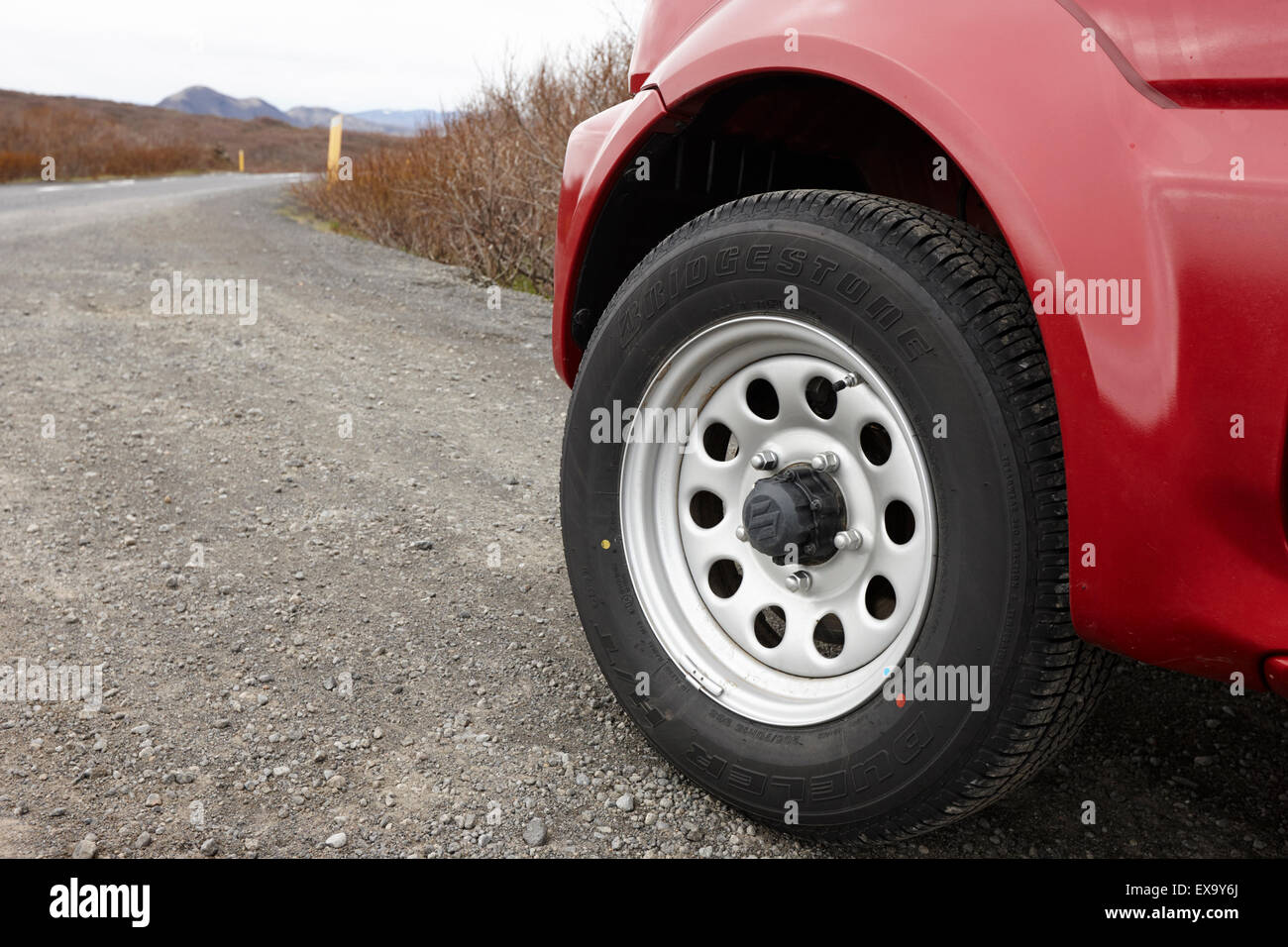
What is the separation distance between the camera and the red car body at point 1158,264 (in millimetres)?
1373

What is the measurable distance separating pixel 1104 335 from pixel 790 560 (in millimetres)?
752

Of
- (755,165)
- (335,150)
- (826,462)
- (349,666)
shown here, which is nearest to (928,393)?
(826,462)

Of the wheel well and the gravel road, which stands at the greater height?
the wheel well

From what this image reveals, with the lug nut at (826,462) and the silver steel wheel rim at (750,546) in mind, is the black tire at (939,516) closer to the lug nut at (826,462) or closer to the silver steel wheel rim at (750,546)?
the silver steel wheel rim at (750,546)

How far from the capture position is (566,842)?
2.08 m

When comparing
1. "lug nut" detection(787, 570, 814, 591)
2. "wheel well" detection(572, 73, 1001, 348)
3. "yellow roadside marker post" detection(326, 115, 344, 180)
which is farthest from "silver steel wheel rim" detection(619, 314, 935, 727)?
"yellow roadside marker post" detection(326, 115, 344, 180)

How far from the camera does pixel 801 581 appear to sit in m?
2.06

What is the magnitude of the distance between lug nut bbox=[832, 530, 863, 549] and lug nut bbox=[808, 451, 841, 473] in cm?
13

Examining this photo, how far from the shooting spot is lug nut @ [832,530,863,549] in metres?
1.96

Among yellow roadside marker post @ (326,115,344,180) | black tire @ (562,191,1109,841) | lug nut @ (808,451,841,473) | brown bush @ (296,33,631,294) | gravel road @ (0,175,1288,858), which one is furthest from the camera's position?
yellow roadside marker post @ (326,115,344,180)

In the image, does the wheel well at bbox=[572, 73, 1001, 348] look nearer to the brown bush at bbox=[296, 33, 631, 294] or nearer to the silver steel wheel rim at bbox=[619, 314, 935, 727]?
the silver steel wheel rim at bbox=[619, 314, 935, 727]

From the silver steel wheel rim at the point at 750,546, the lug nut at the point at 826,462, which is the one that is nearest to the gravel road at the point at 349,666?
the silver steel wheel rim at the point at 750,546
